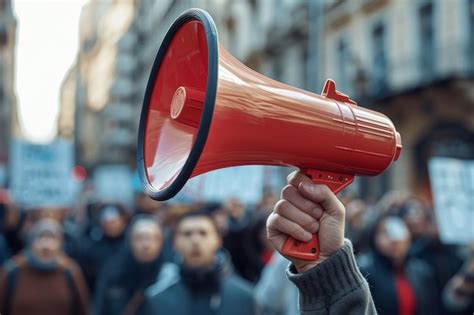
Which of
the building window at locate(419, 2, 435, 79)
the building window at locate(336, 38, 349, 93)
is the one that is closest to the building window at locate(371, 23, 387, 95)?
the building window at locate(336, 38, 349, 93)

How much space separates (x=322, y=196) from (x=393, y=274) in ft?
9.00

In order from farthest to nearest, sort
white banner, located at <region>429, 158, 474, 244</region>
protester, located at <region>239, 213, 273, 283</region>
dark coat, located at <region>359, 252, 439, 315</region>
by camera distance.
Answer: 1. protester, located at <region>239, 213, 273, 283</region>
2. white banner, located at <region>429, 158, 474, 244</region>
3. dark coat, located at <region>359, 252, 439, 315</region>

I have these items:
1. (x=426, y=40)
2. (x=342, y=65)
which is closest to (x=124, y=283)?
(x=426, y=40)

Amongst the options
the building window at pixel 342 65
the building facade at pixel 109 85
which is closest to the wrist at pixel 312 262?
the building window at pixel 342 65

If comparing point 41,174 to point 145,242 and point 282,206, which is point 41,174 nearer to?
point 145,242

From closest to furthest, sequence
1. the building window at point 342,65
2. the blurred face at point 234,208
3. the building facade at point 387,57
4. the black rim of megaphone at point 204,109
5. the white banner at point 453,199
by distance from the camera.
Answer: the black rim of megaphone at point 204,109 → the white banner at point 453,199 → the blurred face at point 234,208 → the building facade at point 387,57 → the building window at point 342,65

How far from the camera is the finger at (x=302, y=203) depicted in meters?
1.54

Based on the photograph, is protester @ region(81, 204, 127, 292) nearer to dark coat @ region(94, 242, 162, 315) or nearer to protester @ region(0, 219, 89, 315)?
dark coat @ region(94, 242, 162, 315)

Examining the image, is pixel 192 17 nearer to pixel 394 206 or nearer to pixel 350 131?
pixel 350 131

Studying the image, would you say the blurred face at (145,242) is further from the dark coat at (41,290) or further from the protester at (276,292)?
the protester at (276,292)

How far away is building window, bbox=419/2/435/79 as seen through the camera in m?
14.2

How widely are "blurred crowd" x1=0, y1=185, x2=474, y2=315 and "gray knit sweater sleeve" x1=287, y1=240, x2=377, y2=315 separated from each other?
2.01m

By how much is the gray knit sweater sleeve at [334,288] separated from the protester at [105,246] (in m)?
4.54

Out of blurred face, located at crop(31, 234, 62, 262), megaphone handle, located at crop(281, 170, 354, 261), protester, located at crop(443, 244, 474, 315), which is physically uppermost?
megaphone handle, located at crop(281, 170, 354, 261)
